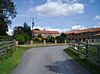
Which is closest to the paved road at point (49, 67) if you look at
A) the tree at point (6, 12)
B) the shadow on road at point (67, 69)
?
the shadow on road at point (67, 69)

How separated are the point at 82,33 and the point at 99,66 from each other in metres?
112

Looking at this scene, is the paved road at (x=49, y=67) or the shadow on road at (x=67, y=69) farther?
the paved road at (x=49, y=67)

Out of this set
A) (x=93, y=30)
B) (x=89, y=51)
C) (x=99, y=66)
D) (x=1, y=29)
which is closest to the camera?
(x=99, y=66)

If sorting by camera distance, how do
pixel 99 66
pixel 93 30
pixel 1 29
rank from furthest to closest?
pixel 93 30 → pixel 1 29 → pixel 99 66

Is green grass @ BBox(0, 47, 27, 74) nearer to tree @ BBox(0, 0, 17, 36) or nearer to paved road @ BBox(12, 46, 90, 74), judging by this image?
paved road @ BBox(12, 46, 90, 74)

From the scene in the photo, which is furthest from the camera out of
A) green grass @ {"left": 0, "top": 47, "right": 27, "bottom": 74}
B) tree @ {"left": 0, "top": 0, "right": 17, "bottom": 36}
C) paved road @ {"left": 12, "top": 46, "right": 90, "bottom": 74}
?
tree @ {"left": 0, "top": 0, "right": 17, "bottom": 36}

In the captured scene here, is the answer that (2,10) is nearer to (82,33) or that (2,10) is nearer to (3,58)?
(3,58)

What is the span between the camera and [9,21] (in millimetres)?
67250

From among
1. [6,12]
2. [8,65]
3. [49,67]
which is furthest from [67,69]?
[6,12]

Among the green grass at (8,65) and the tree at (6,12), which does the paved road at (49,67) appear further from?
the tree at (6,12)

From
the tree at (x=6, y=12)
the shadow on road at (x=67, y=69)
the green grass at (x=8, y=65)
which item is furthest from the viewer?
the tree at (x=6, y=12)

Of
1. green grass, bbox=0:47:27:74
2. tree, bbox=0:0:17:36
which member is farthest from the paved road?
tree, bbox=0:0:17:36

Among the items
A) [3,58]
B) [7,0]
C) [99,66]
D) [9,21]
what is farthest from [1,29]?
[99,66]

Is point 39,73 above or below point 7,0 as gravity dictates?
below
